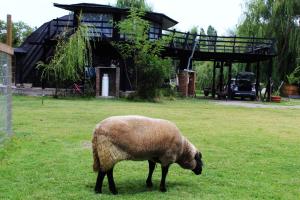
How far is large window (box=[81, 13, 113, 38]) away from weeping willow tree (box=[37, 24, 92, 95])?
3.28 metres

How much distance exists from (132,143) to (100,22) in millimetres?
23948

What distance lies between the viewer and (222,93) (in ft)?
112

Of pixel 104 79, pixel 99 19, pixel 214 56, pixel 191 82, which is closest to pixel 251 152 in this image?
pixel 104 79

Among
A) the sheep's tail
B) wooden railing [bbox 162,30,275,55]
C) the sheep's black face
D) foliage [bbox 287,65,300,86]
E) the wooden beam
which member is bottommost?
the sheep's black face

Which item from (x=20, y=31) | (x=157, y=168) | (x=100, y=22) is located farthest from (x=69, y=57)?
(x=20, y=31)

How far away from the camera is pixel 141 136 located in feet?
22.5

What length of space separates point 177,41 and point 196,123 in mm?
17481

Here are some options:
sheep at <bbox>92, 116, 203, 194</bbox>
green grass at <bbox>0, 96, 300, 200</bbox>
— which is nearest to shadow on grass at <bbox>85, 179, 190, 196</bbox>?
green grass at <bbox>0, 96, 300, 200</bbox>

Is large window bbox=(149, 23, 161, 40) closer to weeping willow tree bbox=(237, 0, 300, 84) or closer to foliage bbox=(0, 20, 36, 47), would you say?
weeping willow tree bbox=(237, 0, 300, 84)

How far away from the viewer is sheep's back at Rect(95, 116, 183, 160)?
6680mm

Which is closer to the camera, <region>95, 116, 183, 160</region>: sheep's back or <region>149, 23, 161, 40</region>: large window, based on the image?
<region>95, 116, 183, 160</region>: sheep's back

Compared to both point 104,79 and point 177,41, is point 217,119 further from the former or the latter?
point 177,41

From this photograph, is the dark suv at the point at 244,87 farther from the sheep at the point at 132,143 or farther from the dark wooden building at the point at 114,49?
the sheep at the point at 132,143

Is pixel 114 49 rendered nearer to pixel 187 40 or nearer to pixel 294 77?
pixel 187 40
